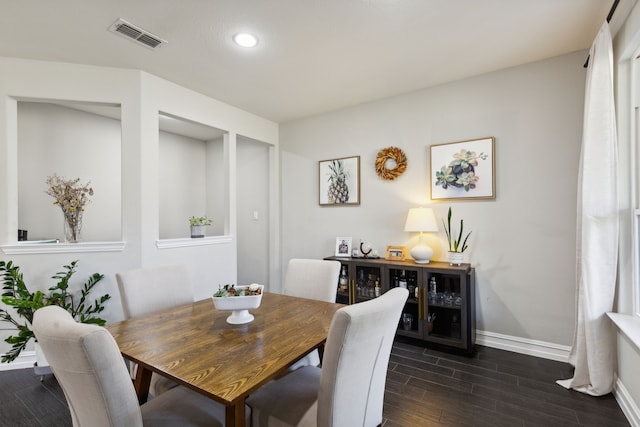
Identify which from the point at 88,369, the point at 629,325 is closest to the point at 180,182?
the point at 88,369

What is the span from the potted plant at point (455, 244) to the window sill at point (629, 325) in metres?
1.06

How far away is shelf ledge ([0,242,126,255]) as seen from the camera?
251 cm

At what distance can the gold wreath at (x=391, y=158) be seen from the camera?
10.8ft

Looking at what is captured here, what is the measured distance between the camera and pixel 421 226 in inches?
115

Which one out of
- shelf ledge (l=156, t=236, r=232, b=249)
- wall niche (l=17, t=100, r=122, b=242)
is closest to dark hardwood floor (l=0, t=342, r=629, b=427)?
shelf ledge (l=156, t=236, r=232, b=249)

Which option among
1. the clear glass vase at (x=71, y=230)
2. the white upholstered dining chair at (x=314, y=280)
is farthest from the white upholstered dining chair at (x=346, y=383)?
the clear glass vase at (x=71, y=230)

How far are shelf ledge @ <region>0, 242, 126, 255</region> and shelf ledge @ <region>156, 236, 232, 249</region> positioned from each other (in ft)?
1.06

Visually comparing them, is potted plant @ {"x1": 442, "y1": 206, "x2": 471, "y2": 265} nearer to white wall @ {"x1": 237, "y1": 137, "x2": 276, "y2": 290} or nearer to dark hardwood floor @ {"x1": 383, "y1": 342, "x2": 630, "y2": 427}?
dark hardwood floor @ {"x1": 383, "y1": 342, "x2": 630, "y2": 427}

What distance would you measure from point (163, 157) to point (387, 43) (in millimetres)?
3728

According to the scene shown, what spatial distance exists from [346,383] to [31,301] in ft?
8.29

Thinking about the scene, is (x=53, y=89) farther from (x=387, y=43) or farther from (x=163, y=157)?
(x=387, y=43)

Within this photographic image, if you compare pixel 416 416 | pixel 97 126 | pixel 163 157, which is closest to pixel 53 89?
pixel 97 126

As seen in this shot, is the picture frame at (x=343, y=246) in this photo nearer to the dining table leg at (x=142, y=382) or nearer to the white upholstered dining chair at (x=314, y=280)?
the white upholstered dining chair at (x=314, y=280)

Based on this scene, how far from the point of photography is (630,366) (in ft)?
5.91
